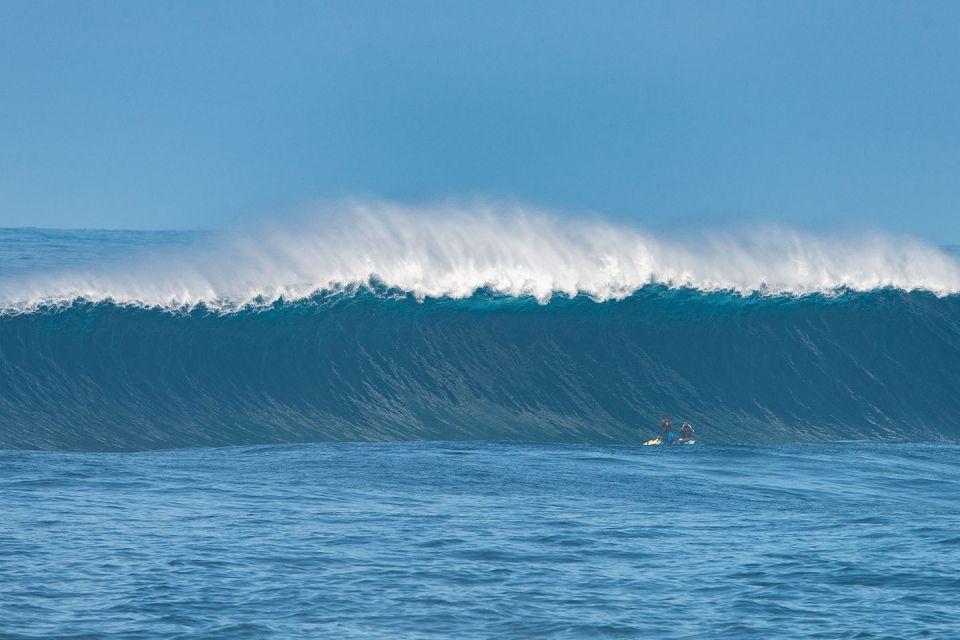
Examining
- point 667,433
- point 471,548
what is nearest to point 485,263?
point 667,433

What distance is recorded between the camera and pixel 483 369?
18.0 meters

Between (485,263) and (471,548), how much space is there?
40.7 ft

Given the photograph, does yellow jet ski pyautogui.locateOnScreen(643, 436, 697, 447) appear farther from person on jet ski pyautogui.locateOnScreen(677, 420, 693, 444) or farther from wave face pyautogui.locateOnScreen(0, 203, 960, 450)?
wave face pyautogui.locateOnScreen(0, 203, 960, 450)

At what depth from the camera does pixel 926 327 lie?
19609 mm

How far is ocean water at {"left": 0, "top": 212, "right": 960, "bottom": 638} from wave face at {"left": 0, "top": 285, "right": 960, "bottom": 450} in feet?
0.19

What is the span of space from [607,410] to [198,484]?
24.0 ft

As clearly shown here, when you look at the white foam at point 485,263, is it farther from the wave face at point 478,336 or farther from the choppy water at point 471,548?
the choppy water at point 471,548

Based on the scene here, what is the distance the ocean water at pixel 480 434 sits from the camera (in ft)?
23.9

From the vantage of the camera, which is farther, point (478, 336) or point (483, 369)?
point (478, 336)

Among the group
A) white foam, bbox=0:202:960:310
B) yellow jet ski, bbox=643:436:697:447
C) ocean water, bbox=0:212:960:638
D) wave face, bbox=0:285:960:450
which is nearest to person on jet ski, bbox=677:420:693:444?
yellow jet ski, bbox=643:436:697:447

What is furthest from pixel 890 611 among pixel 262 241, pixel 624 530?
pixel 262 241

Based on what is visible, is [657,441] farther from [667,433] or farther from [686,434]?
[686,434]

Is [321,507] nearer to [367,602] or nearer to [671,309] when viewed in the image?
[367,602]

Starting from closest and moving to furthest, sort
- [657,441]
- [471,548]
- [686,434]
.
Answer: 1. [471,548]
2. [686,434]
3. [657,441]
